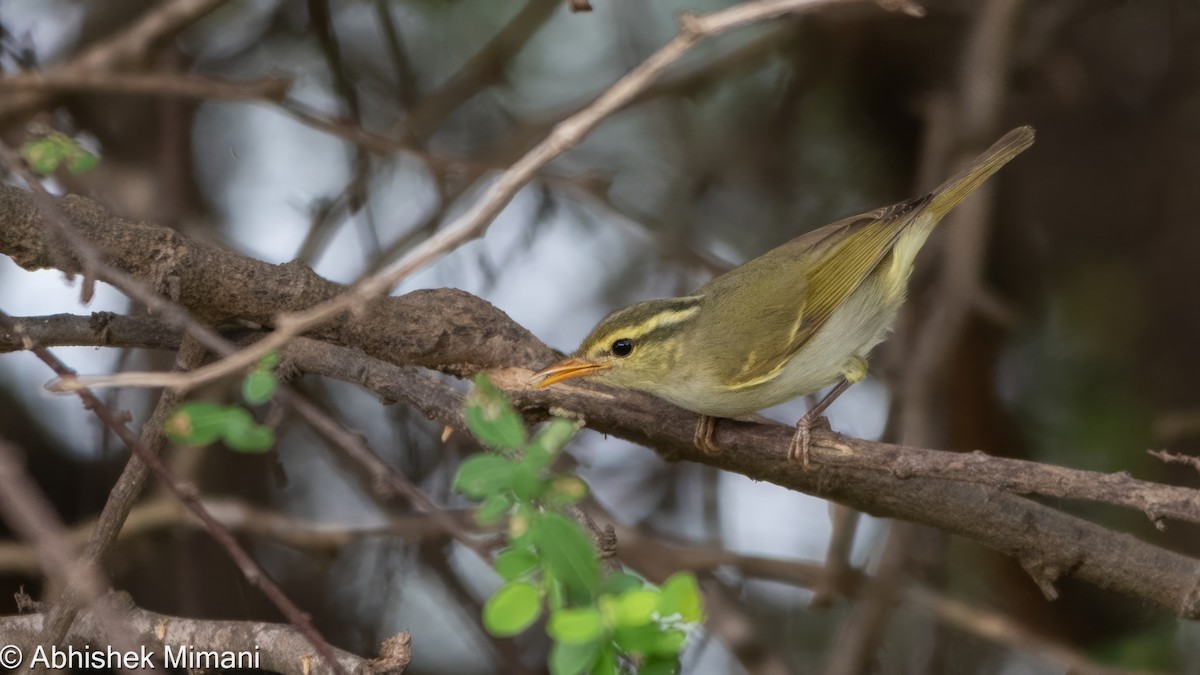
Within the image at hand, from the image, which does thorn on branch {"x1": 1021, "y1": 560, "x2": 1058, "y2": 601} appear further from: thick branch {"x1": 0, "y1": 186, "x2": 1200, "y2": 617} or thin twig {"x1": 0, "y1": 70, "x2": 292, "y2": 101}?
thin twig {"x1": 0, "y1": 70, "x2": 292, "y2": 101}

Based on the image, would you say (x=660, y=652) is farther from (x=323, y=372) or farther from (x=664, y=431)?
(x=664, y=431)

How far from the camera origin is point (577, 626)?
4.68ft

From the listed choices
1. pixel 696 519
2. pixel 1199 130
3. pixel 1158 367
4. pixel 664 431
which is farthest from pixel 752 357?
pixel 1199 130

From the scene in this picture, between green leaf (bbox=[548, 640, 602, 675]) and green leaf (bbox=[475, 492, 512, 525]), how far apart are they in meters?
0.20

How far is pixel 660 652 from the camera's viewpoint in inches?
62.1

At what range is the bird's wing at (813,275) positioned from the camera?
11.6 ft

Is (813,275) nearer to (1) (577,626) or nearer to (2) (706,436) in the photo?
(2) (706,436)

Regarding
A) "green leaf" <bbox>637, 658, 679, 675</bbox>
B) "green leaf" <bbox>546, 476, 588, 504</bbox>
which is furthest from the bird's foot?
"green leaf" <bbox>546, 476, 588, 504</bbox>

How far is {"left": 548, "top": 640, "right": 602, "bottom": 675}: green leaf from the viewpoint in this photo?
1.47 metres

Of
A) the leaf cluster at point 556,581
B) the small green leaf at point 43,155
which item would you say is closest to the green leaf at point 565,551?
the leaf cluster at point 556,581

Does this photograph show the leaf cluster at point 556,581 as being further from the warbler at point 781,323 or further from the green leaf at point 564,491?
the warbler at point 781,323

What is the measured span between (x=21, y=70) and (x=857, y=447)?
119 inches

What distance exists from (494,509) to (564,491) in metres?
0.10

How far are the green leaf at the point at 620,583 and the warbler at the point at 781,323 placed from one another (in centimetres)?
130
